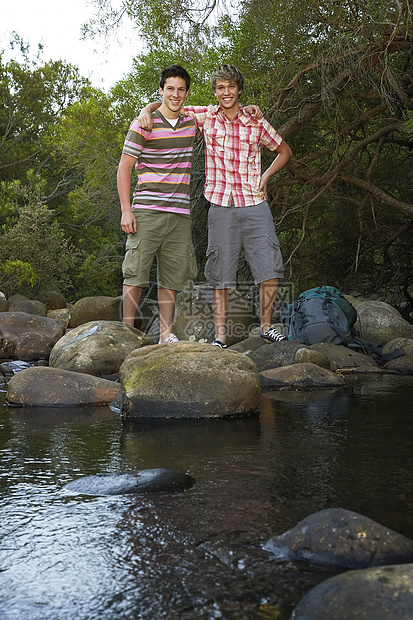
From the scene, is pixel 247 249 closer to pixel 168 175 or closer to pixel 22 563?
pixel 168 175

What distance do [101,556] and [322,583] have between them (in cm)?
70

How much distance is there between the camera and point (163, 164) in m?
5.79

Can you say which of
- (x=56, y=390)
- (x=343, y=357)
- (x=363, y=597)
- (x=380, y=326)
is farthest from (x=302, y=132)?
(x=363, y=597)

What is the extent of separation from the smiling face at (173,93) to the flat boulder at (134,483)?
11.3 ft

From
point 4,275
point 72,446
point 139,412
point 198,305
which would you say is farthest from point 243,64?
point 4,275

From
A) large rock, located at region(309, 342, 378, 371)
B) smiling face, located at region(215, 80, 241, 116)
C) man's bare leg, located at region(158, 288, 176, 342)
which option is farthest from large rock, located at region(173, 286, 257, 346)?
smiling face, located at region(215, 80, 241, 116)

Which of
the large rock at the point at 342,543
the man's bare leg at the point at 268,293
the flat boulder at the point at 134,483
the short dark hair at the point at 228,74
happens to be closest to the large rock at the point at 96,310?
the man's bare leg at the point at 268,293

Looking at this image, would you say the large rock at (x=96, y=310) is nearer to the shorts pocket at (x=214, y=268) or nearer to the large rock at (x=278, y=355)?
the large rock at (x=278, y=355)

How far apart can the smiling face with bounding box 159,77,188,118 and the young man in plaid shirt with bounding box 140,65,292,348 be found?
27cm

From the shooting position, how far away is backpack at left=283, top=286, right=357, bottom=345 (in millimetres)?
7996

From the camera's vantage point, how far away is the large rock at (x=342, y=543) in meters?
2.18

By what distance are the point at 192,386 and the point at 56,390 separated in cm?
121

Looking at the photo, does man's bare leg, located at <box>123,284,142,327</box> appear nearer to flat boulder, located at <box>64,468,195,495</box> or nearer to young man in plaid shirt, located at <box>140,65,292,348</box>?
young man in plaid shirt, located at <box>140,65,292,348</box>

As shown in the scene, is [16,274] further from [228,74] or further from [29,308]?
[228,74]
